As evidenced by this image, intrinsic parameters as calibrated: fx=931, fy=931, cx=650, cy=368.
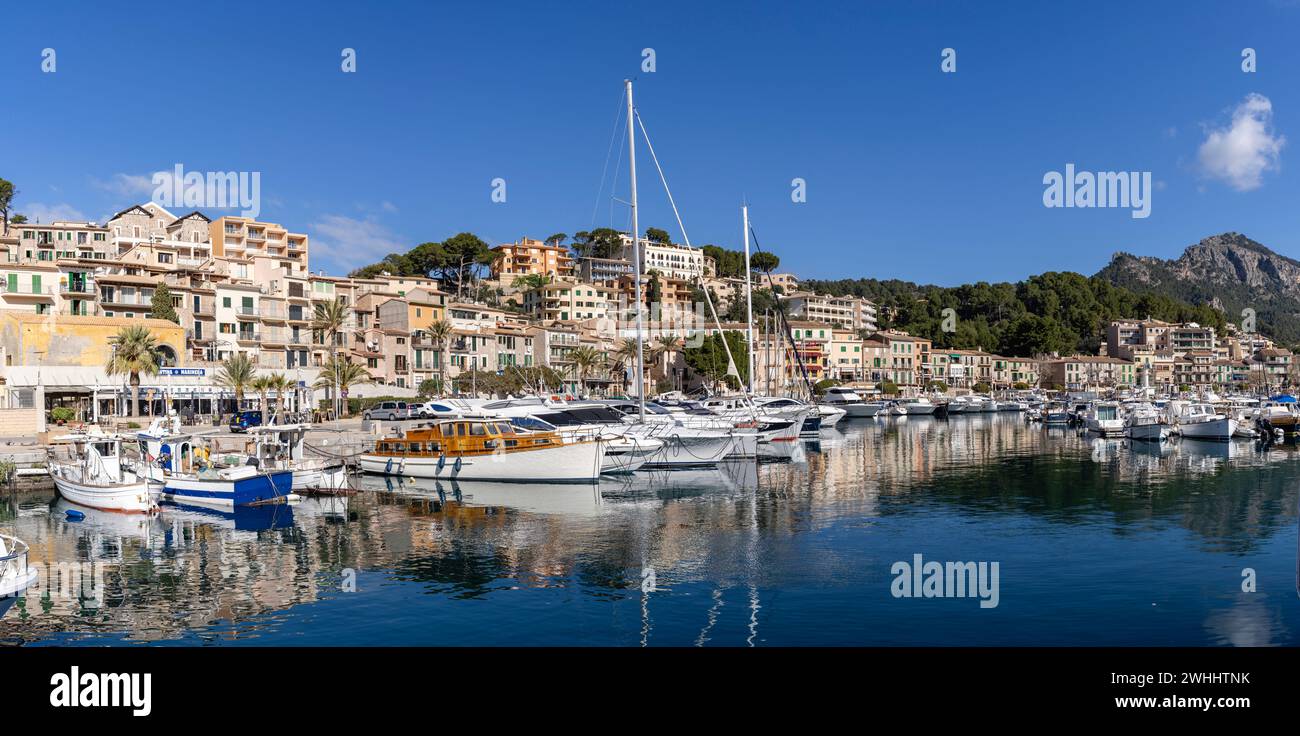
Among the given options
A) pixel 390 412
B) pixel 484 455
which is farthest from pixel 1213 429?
pixel 390 412

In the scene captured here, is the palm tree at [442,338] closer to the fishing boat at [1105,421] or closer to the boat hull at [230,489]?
the boat hull at [230,489]

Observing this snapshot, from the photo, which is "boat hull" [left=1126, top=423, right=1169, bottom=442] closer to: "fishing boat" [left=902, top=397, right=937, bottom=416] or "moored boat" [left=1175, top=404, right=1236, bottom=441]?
"moored boat" [left=1175, top=404, right=1236, bottom=441]

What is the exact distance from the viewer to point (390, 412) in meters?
63.0

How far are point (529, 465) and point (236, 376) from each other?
31.4 meters

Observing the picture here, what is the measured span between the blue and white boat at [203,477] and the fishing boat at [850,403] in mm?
72058

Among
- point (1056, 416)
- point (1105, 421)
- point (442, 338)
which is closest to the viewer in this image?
point (1105, 421)

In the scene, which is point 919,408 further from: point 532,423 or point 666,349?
point 532,423

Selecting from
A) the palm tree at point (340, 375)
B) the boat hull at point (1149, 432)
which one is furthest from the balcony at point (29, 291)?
the boat hull at point (1149, 432)

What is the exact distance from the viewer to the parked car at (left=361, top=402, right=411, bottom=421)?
60844 mm

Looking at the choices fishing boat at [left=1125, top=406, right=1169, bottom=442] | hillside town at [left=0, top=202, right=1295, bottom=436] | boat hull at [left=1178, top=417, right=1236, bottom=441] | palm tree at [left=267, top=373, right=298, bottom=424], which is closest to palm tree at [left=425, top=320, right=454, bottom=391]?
hillside town at [left=0, top=202, right=1295, bottom=436]

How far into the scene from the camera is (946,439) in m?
66.6
